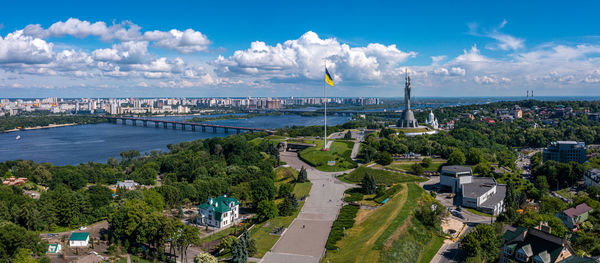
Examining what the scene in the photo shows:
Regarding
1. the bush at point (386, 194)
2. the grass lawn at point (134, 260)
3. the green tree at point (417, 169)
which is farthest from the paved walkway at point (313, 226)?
the green tree at point (417, 169)

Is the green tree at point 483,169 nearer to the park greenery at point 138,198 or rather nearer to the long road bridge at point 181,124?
the park greenery at point 138,198

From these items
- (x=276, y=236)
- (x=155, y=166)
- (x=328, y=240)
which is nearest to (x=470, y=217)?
(x=328, y=240)

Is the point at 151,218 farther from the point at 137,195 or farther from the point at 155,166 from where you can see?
the point at 155,166

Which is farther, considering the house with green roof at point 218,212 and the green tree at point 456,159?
the green tree at point 456,159

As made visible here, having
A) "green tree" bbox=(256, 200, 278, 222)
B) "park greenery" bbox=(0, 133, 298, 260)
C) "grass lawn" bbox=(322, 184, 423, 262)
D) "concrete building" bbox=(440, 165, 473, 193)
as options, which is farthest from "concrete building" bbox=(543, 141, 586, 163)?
"green tree" bbox=(256, 200, 278, 222)

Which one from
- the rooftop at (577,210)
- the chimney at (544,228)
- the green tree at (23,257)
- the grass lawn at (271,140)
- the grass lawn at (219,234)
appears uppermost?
the grass lawn at (271,140)

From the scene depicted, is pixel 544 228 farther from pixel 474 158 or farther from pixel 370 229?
pixel 474 158
